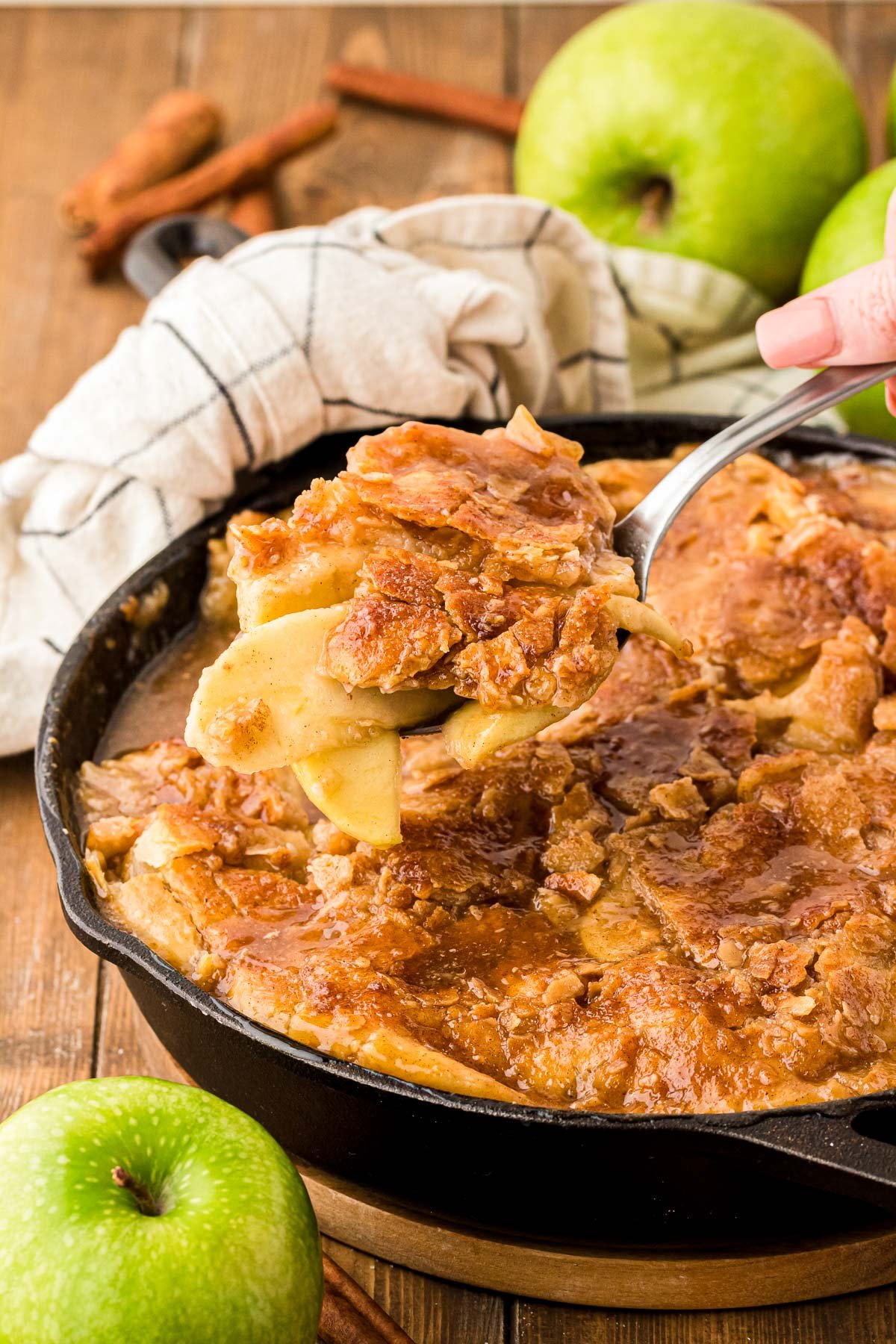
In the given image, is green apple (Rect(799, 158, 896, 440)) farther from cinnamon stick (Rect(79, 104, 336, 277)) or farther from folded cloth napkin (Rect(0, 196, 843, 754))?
cinnamon stick (Rect(79, 104, 336, 277))

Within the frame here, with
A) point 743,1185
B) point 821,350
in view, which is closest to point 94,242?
point 821,350

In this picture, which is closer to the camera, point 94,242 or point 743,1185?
point 743,1185

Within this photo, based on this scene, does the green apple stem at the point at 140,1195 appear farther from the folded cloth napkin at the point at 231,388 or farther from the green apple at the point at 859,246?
the green apple at the point at 859,246

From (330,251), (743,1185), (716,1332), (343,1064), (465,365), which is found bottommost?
(716,1332)

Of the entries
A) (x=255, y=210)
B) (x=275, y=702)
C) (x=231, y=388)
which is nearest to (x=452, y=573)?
(x=275, y=702)

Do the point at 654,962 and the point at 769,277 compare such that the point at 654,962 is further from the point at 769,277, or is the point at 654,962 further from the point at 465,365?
the point at 769,277

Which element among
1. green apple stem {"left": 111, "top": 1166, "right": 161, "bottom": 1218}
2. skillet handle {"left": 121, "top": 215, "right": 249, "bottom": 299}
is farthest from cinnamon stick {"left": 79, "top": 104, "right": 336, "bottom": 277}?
green apple stem {"left": 111, "top": 1166, "right": 161, "bottom": 1218}
